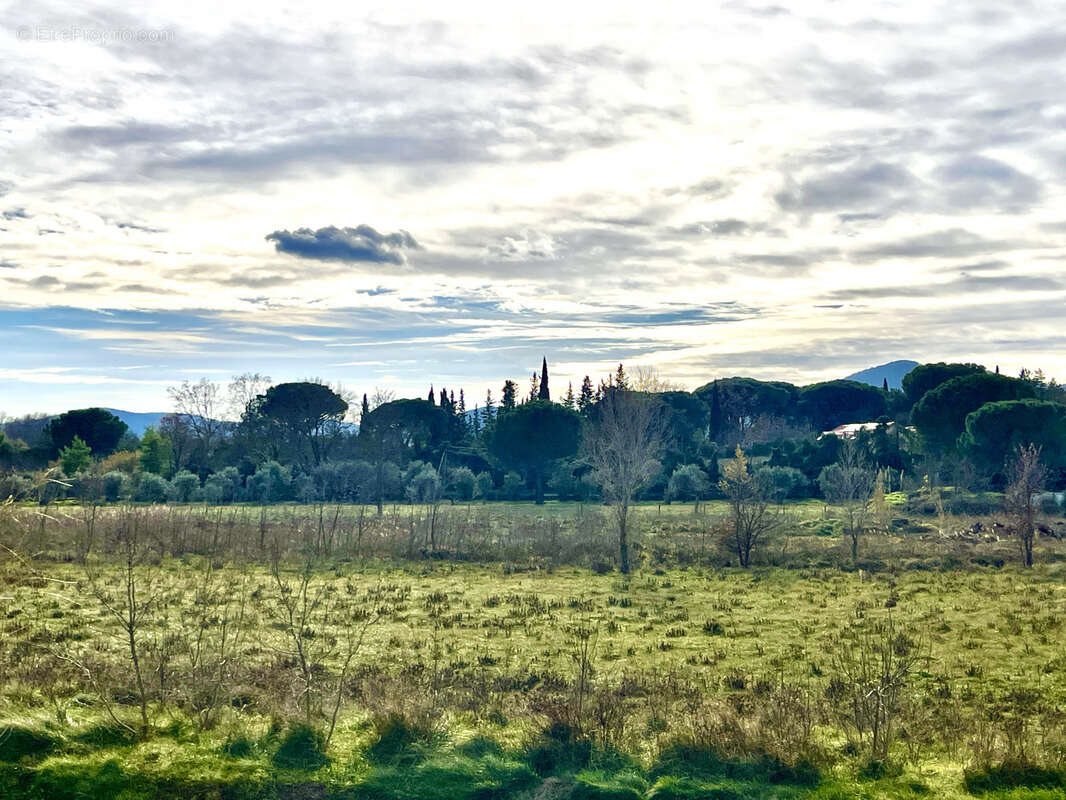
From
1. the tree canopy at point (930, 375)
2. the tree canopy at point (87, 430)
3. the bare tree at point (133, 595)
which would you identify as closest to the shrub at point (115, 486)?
the tree canopy at point (87, 430)

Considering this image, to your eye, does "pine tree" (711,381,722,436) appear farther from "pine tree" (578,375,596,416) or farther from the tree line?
"pine tree" (578,375,596,416)

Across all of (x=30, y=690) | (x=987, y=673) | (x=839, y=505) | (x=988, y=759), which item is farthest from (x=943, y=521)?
(x=30, y=690)

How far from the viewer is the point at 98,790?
7.55m

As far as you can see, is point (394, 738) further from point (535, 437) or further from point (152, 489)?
point (535, 437)

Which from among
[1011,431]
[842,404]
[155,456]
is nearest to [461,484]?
[155,456]

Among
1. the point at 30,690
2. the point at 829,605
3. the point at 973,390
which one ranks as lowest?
the point at 829,605

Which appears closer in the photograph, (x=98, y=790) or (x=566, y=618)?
(x=98, y=790)

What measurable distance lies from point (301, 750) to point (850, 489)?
97.6 ft

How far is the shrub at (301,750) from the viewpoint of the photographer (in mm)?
8312

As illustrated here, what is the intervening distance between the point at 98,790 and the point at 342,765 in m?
2.33

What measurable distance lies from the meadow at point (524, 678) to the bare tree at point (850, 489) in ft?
24.0

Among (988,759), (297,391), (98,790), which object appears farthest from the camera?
(297,391)

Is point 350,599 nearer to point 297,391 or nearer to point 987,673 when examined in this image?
point 987,673

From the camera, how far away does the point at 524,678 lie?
1304 centimetres
